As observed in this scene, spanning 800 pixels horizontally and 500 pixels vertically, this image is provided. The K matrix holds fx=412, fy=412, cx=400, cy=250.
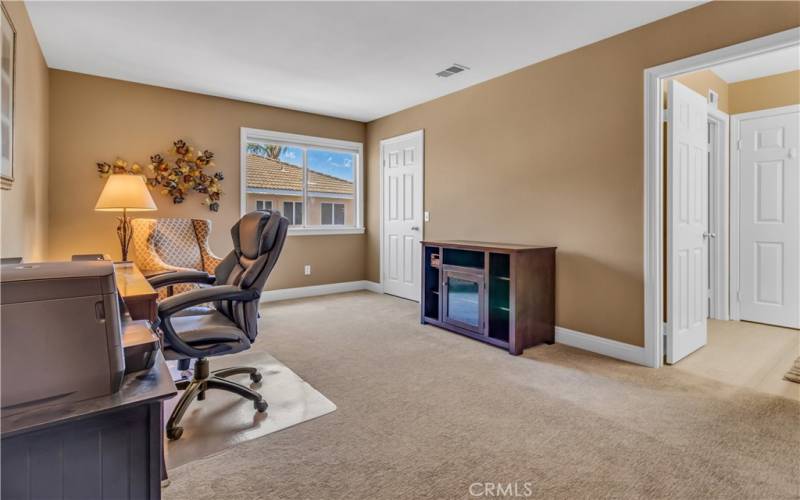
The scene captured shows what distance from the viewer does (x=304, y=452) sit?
1876 mm

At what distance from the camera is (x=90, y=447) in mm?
882

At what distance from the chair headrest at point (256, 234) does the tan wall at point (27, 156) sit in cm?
118

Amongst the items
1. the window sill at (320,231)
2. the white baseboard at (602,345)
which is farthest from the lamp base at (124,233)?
the white baseboard at (602,345)

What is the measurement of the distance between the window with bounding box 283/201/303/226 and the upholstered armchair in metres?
1.17

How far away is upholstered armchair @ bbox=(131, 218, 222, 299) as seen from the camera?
3.80m

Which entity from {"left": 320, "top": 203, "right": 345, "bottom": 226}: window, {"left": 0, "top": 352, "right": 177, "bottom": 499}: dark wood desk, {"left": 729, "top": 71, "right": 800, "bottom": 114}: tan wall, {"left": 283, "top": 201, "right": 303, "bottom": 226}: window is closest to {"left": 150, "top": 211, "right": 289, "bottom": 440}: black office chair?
{"left": 0, "top": 352, "right": 177, "bottom": 499}: dark wood desk

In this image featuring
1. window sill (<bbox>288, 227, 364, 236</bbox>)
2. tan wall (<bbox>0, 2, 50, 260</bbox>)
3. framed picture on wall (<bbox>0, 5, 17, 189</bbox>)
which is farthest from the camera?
window sill (<bbox>288, 227, 364, 236</bbox>)

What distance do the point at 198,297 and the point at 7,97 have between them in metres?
1.52

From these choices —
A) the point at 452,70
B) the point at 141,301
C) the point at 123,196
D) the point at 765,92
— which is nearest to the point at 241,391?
the point at 141,301

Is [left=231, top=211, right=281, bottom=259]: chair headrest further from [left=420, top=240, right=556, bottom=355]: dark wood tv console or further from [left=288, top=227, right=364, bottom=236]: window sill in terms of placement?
[left=288, top=227, right=364, bottom=236]: window sill

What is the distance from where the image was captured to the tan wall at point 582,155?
280 cm

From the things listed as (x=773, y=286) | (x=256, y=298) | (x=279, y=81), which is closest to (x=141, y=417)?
(x=256, y=298)

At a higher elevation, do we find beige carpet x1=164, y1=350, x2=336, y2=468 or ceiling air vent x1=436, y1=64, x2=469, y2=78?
ceiling air vent x1=436, y1=64, x2=469, y2=78

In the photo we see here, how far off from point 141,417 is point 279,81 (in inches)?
152
